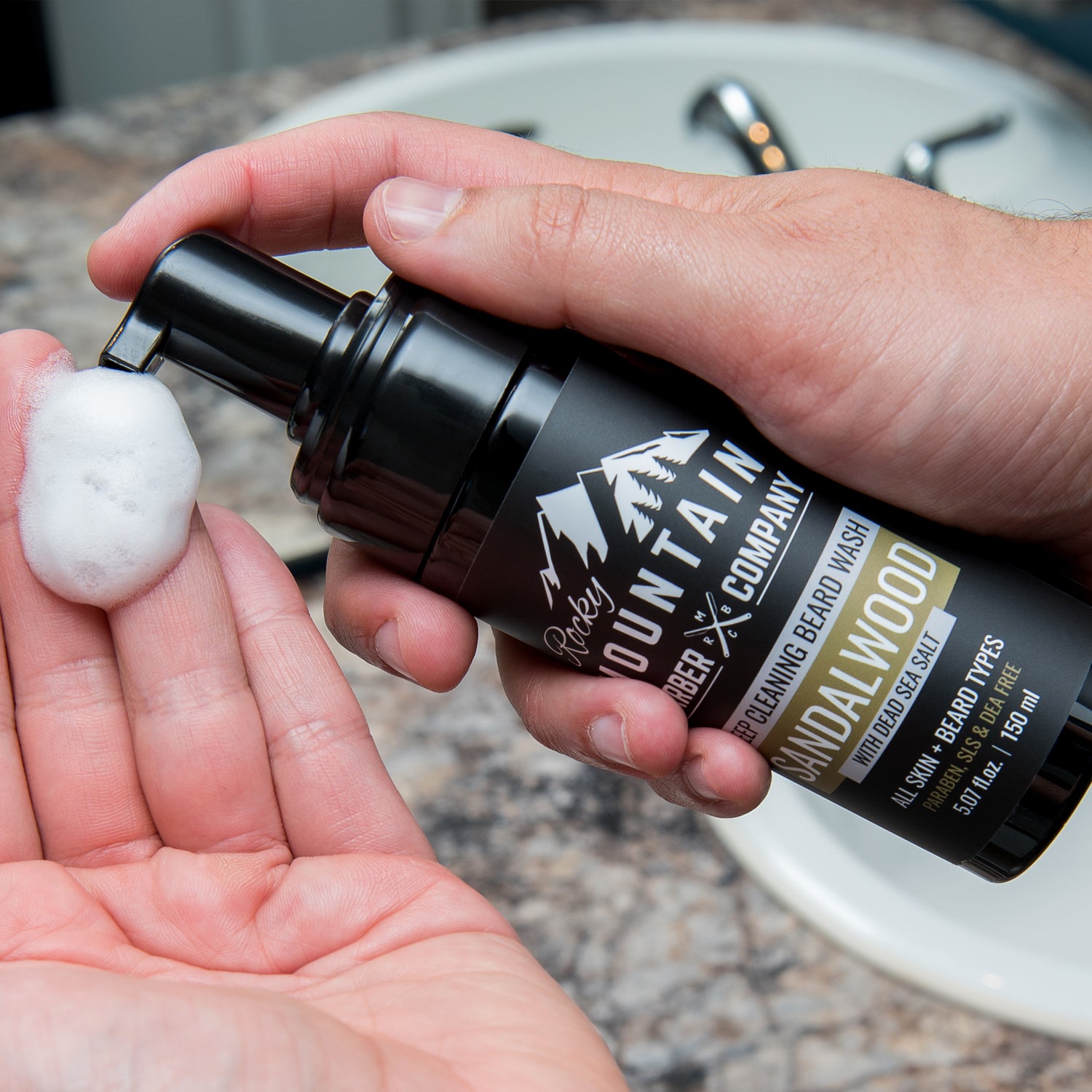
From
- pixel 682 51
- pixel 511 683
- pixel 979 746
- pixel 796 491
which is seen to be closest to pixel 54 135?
pixel 682 51

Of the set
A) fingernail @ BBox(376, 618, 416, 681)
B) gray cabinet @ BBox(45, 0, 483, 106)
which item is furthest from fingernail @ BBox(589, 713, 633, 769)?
gray cabinet @ BBox(45, 0, 483, 106)

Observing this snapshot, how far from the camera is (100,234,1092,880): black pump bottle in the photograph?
1.40 ft

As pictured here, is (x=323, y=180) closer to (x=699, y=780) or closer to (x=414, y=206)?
(x=414, y=206)

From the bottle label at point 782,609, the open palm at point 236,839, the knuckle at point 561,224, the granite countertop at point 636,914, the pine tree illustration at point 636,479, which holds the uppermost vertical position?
the knuckle at point 561,224

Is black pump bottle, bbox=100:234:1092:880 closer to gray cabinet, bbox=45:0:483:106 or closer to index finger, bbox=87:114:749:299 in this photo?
index finger, bbox=87:114:749:299

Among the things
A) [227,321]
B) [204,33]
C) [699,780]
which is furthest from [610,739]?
[204,33]

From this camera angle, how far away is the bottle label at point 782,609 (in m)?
0.42

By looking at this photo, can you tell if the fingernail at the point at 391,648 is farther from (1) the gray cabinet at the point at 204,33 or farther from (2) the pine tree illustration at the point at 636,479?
(1) the gray cabinet at the point at 204,33

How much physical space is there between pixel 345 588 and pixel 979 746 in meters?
0.33

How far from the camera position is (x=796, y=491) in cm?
45

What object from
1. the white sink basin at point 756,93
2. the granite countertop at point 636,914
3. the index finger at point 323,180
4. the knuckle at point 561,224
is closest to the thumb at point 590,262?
the knuckle at point 561,224

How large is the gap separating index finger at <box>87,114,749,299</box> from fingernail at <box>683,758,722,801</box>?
294 mm

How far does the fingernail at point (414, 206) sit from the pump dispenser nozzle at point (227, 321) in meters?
0.05

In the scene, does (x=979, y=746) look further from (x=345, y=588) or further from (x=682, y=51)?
(x=682, y=51)
